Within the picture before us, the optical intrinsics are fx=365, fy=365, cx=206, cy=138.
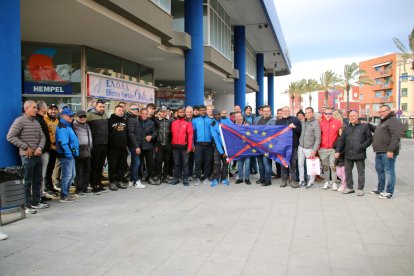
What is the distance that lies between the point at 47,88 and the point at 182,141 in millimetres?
6256

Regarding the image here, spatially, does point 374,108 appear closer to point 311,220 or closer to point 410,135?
point 410,135

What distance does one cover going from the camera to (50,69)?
511 inches

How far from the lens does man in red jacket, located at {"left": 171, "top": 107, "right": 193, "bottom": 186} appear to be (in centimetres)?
962

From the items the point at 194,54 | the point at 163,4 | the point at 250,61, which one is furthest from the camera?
the point at 250,61

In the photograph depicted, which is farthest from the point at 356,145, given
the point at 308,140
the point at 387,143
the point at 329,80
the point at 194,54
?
the point at 329,80

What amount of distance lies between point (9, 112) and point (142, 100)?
1141 cm

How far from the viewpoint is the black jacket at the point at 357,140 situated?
27.2 ft

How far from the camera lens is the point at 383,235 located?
216 inches

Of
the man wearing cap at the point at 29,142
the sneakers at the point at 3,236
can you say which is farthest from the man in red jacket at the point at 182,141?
the sneakers at the point at 3,236

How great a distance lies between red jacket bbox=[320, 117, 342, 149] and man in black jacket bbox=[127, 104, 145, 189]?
15.3 ft

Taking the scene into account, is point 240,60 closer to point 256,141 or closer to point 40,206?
point 256,141

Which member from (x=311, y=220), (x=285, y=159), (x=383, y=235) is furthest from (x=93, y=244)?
(x=285, y=159)

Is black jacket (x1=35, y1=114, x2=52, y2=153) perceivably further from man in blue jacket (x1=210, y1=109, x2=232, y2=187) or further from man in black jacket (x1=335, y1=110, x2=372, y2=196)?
man in black jacket (x1=335, y1=110, x2=372, y2=196)

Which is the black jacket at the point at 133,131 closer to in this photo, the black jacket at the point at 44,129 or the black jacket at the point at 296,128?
the black jacket at the point at 44,129
